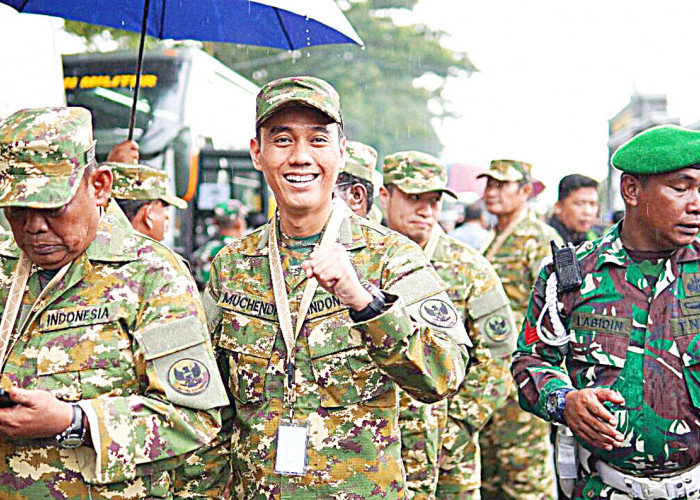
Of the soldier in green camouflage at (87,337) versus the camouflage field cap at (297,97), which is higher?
the camouflage field cap at (297,97)

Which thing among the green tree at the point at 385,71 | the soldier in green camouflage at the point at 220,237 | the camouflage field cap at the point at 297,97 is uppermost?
the green tree at the point at 385,71

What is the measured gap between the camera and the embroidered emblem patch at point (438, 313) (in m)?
3.13

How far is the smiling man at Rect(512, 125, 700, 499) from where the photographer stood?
11.4 ft

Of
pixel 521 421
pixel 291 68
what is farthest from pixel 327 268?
pixel 291 68

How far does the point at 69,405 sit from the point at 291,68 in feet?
103

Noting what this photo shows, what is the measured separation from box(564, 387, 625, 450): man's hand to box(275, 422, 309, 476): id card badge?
3.20ft

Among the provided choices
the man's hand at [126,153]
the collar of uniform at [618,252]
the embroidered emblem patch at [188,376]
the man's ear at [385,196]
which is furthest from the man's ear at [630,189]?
the man's hand at [126,153]

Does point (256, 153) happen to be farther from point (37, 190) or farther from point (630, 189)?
point (630, 189)

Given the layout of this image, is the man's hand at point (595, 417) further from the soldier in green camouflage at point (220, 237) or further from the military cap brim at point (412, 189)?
the soldier in green camouflage at point (220, 237)

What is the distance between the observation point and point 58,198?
277cm

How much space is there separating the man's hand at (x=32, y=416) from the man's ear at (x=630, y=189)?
7.37 ft

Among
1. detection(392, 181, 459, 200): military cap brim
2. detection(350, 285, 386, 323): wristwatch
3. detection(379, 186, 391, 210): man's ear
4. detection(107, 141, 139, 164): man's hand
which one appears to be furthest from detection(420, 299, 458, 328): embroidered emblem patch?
detection(107, 141, 139, 164): man's hand

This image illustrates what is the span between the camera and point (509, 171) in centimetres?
784

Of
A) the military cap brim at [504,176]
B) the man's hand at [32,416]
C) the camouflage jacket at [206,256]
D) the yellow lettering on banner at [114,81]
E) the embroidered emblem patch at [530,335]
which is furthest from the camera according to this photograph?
the yellow lettering on banner at [114,81]
